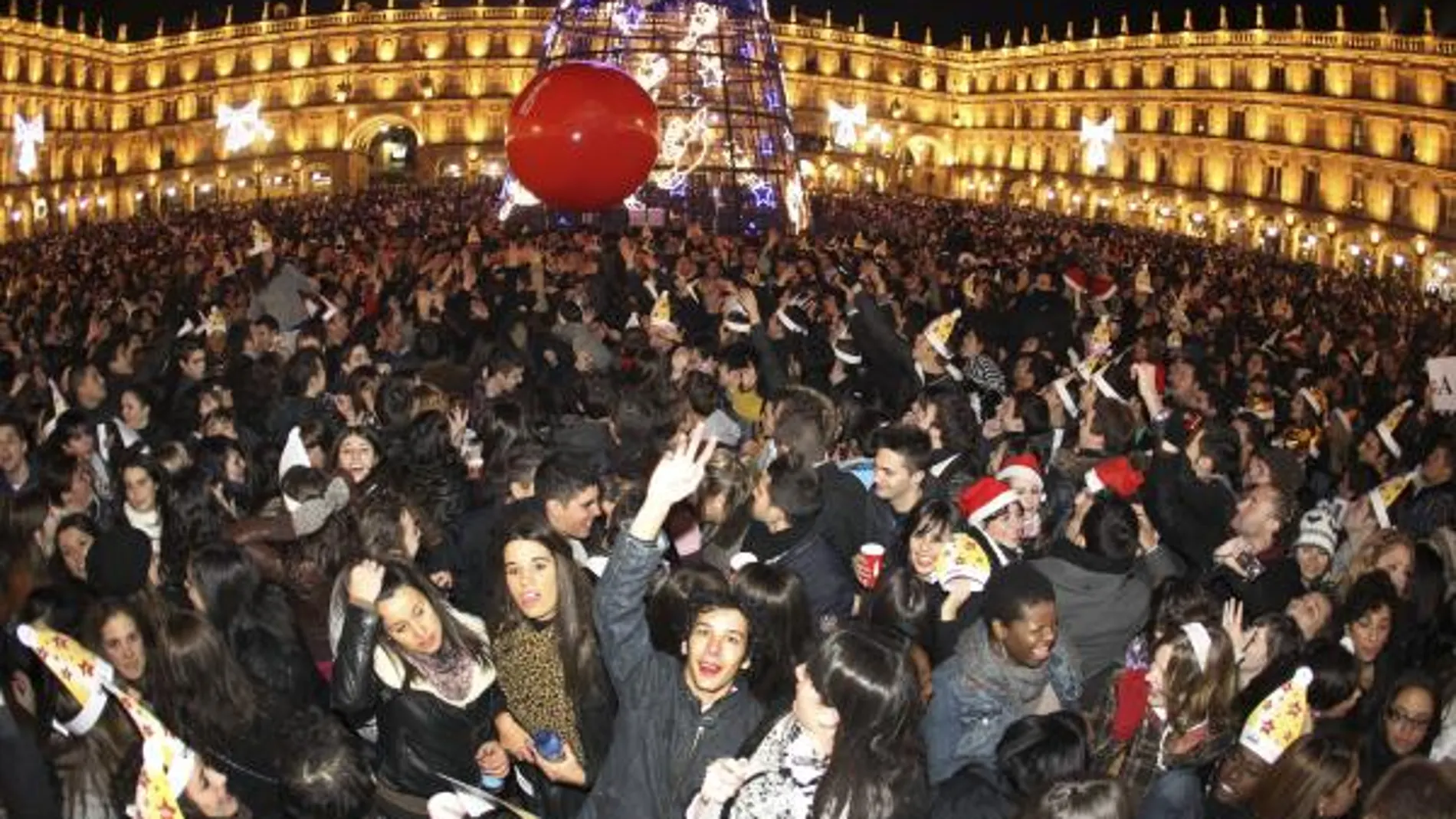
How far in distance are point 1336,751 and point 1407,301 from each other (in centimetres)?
2839

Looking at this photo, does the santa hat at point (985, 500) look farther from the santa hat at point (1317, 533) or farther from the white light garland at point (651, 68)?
the white light garland at point (651, 68)

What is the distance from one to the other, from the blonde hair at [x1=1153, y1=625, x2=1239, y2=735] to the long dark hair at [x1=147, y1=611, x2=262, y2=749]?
10.0ft

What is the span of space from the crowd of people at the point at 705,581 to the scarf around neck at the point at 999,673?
1 cm

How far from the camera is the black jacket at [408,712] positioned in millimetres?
4762

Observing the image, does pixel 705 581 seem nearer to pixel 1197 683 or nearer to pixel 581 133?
pixel 1197 683

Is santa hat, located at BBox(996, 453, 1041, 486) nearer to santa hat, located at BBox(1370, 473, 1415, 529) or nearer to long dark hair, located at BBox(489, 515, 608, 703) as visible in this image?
santa hat, located at BBox(1370, 473, 1415, 529)

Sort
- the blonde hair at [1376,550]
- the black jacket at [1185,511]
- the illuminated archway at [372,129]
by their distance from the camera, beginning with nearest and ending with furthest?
the blonde hair at [1376,550], the black jacket at [1185,511], the illuminated archway at [372,129]

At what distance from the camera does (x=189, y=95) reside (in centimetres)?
8481

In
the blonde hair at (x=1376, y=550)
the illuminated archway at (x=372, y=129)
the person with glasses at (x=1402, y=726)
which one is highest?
the illuminated archway at (x=372, y=129)

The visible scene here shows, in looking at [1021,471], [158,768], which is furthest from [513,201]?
[158,768]

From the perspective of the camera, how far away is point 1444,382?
33.9ft

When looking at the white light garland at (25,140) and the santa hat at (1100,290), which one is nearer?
the santa hat at (1100,290)

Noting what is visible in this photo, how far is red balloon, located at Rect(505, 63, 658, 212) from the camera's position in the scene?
9289mm

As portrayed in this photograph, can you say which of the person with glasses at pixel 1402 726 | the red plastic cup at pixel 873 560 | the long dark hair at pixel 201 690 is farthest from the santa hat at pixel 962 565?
the long dark hair at pixel 201 690
